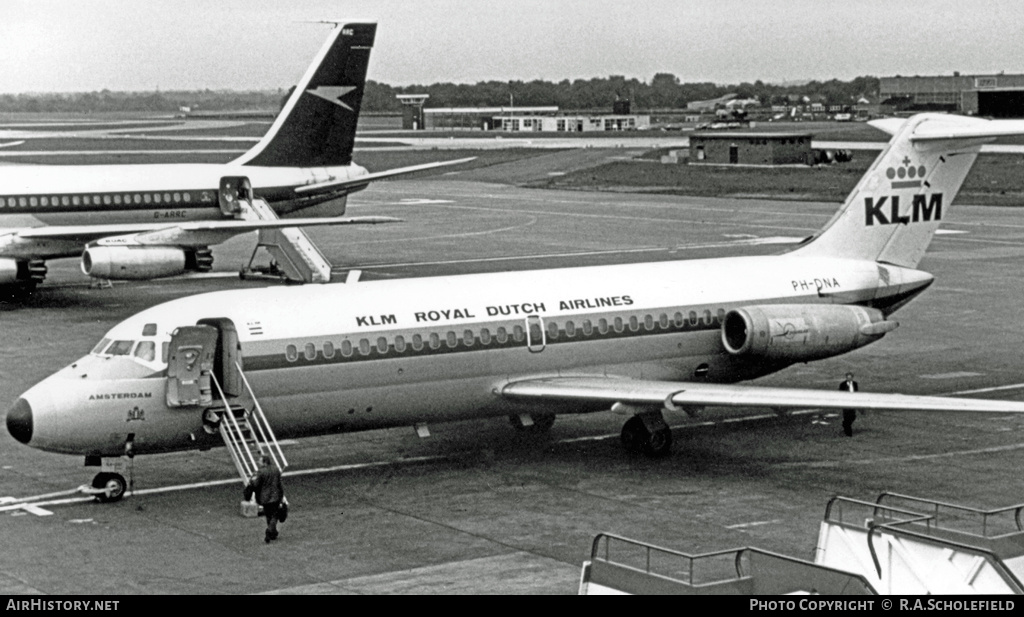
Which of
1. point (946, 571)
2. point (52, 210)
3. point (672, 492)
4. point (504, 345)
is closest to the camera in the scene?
point (946, 571)

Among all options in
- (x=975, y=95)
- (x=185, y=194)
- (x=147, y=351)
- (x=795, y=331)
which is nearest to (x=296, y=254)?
(x=185, y=194)

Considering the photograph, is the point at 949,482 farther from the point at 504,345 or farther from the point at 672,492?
the point at 504,345

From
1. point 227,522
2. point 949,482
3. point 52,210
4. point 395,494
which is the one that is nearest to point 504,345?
point 395,494

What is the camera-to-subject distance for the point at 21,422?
2366 cm

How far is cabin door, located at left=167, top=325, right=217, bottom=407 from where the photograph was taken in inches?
→ 955

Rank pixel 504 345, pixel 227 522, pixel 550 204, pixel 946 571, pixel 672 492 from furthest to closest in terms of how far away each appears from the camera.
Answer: pixel 550 204 → pixel 504 345 → pixel 672 492 → pixel 227 522 → pixel 946 571

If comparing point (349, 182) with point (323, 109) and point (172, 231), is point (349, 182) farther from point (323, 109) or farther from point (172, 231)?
point (172, 231)

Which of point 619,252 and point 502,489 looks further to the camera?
point 619,252

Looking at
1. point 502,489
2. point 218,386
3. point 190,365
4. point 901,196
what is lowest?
point 502,489

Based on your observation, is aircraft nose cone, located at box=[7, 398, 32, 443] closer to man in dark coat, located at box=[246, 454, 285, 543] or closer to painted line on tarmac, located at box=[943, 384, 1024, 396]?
man in dark coat, located at box=[246, 454, 285, 543]

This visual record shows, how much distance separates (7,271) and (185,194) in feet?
22.2

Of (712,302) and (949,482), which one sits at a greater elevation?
(712,302)

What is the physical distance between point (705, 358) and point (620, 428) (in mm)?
2337

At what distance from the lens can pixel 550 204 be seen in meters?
85.8
